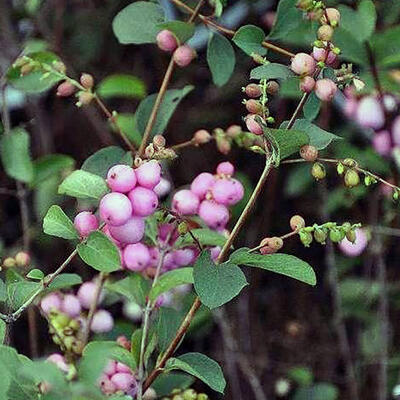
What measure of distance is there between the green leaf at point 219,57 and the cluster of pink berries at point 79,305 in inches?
15.4

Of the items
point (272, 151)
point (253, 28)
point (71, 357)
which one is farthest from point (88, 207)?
point (272, 151)

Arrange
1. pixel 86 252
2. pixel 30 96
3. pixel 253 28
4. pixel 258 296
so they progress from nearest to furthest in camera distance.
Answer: pixel 86 252
pixel 253 28
pixel 258 296
pixel 30 96

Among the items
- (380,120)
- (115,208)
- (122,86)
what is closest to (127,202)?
(115,208)

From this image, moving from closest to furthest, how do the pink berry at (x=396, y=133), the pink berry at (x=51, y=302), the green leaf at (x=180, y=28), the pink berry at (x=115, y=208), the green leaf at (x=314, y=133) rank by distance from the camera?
1. the pink berry at (x=115, y=208)
2. the green leaf at (x=314, y=133)
3. the green leaf at (x=180, y=28)
4. the pink berry at (x=51, y=302)
5. the pink berry at (x=396, y=133)

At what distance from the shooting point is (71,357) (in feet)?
4.34

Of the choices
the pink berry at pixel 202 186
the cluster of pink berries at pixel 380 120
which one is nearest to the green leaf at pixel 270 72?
the pink berry at pixel 202 186

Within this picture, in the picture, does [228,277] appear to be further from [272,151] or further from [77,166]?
[77,166]

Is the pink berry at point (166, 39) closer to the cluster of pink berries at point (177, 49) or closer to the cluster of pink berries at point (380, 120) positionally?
the cluster of pink berries at point (177, 49)

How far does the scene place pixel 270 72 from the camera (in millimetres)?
1068

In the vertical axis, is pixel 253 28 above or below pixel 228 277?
above

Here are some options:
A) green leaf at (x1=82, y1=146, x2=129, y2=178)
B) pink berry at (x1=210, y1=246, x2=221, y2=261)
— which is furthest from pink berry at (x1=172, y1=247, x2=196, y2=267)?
green leaf at (x1=82, y1=146, x2=129, y2=178)

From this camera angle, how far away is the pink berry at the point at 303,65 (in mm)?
1092

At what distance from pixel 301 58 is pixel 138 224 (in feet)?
0.91

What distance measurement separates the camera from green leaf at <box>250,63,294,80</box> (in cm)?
106
